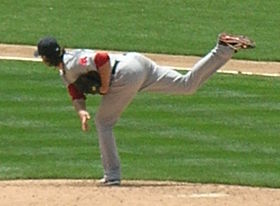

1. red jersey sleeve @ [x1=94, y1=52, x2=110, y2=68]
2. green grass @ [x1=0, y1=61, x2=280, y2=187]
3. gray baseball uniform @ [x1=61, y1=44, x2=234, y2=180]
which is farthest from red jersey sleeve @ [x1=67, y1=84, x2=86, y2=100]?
green grass @ [x1=0, y1=61, x2=280, y2=187]

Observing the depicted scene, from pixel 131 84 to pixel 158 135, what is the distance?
10.3ft

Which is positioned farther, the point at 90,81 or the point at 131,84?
the point at 131,84

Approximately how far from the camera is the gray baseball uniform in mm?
10461

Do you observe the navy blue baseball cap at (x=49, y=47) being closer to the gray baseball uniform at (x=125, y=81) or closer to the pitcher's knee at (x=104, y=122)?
the gray baseball uniform at (x=125, y=81)

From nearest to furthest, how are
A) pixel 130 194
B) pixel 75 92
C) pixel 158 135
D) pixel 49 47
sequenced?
pixel 130 194
pixel 49 47
pixel 75 92
pixel 158 135

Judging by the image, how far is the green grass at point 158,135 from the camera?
11.7 metres

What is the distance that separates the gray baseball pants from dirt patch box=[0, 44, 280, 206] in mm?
400

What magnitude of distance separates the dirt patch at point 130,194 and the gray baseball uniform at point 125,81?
398 mm

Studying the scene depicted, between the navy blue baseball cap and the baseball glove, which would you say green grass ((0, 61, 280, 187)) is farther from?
the navy blue baseball cap

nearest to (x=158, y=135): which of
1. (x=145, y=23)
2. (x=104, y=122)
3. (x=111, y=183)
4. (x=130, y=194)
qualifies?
(x=111, y=183)

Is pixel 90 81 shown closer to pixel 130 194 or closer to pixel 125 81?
pixel 125 81

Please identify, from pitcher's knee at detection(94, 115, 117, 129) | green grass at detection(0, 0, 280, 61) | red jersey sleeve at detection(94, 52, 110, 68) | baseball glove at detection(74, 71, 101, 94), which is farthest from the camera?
green grass at detection(0, 0, 280, 61)

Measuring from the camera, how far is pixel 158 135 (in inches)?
534

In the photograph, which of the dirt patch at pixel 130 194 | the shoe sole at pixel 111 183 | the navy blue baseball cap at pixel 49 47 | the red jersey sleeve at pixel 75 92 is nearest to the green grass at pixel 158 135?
the dirt patch at pixel 130 194
